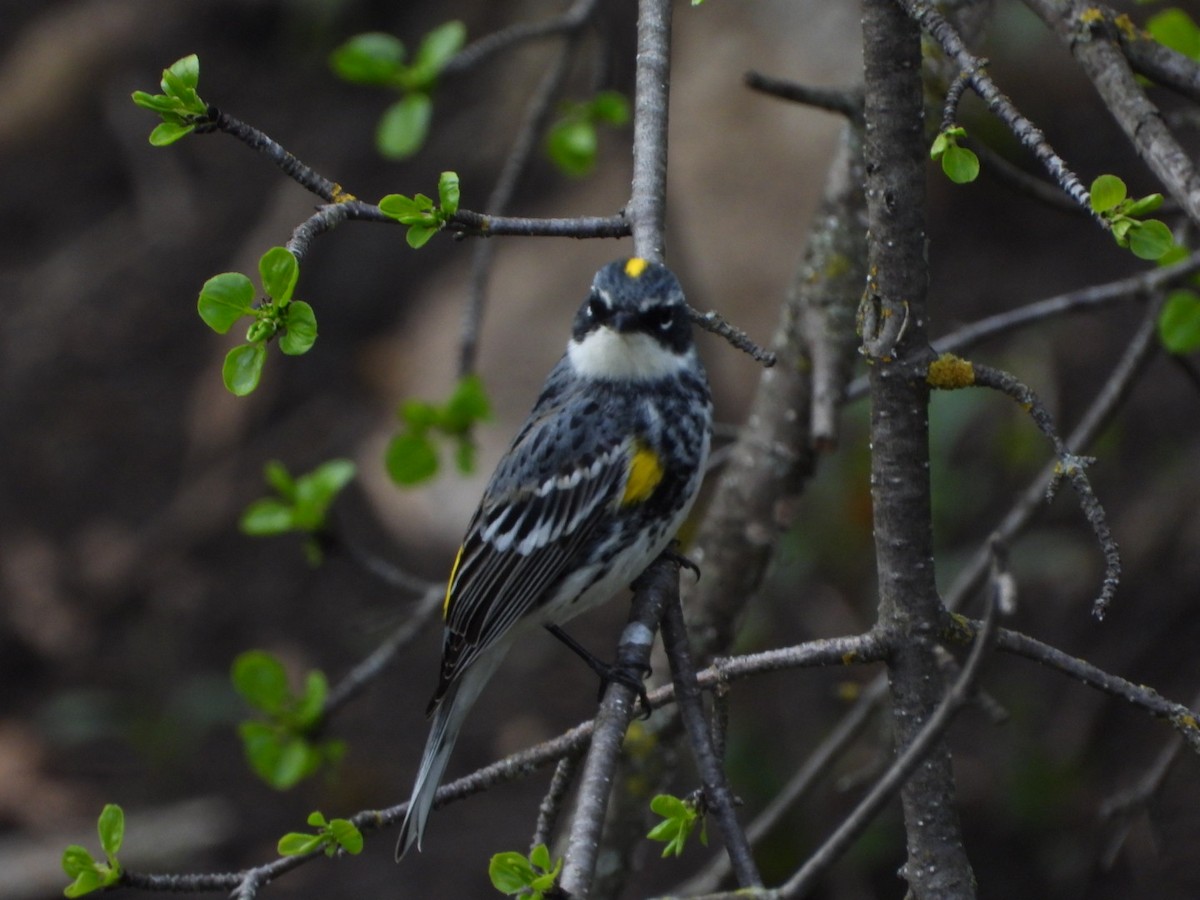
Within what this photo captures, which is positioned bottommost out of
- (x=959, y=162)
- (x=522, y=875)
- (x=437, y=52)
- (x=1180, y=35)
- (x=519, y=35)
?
(x=522, y=875)

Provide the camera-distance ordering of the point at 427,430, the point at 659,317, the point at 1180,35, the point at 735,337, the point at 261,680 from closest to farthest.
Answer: the point at 735,337
the point at 1180,35
the point at 659,317
the point at 261,680
the point at 427,430

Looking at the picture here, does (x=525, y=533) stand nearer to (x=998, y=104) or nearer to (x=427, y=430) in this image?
(x=427, y=430)

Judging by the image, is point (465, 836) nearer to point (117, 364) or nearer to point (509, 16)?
point (117, 364)

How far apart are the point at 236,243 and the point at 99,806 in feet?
11.2

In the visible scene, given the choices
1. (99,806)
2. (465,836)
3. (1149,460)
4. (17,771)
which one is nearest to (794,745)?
(465,836)

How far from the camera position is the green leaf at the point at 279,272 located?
1845mm

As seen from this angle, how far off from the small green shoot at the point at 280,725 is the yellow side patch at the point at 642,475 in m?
0.89

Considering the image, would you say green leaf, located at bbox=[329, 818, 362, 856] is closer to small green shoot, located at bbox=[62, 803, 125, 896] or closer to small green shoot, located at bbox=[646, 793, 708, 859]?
small green shoot, located at bbox=[62, 803, 125, 896]

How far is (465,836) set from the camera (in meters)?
5.68

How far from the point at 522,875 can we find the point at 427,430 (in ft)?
5.97

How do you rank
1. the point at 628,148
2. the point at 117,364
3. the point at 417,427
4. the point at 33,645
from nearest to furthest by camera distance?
the point at 417,427 < the point at 33,645 < the point at 628,148 < the point at 117,364

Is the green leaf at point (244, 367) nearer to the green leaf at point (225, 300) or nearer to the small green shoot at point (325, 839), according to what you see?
the green leaf at point (225, 300)

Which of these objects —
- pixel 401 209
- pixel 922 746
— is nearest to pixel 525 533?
pixel 401 209

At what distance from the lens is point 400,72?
3.49 meters
